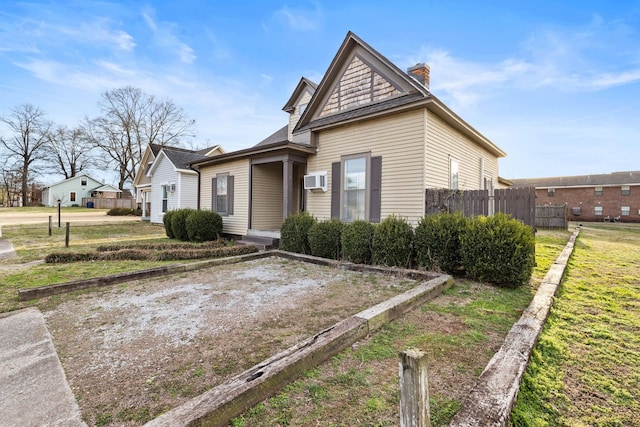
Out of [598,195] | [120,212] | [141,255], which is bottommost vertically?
[141,255]

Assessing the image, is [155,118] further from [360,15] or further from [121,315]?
[121,315]

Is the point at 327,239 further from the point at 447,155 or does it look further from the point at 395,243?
the point at 447,155

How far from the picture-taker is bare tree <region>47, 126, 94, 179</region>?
38.3m

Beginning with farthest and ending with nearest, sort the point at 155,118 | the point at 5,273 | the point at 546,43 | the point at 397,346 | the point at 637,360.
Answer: the point at 155,118 < the point at 546,43 < the point at 5,273 < the point at 397,346 < the point at 637,360

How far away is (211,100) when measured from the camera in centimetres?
1706

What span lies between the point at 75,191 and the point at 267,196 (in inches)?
1721

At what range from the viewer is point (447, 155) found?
763 centimetres

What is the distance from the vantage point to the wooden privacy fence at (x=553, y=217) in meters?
15.5

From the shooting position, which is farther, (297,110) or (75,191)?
(75,191)

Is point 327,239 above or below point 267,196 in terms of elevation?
below

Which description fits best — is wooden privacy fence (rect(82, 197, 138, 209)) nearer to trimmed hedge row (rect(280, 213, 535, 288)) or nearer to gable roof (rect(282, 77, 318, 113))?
gable roof (rect(282, 77, 318, 113))

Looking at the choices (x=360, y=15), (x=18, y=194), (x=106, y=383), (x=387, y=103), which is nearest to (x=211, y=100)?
(x=360, y=15)

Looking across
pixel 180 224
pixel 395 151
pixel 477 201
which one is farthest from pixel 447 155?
pixel 180 224

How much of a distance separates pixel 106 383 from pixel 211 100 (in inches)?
698
